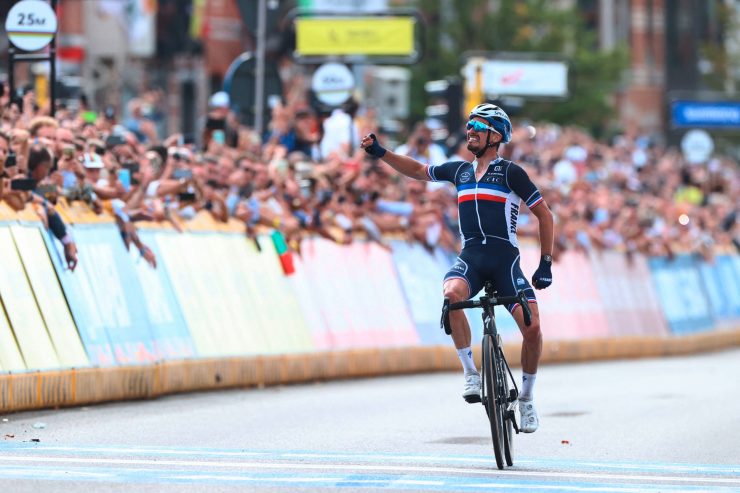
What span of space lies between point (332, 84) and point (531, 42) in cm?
4726

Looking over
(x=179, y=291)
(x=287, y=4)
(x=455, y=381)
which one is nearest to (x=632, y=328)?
(x=455, y=381)

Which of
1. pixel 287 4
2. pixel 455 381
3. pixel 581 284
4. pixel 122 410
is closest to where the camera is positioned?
pixel 122 410

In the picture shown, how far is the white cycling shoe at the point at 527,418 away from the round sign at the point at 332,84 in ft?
44.0

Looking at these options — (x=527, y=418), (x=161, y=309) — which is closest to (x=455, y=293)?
(x=527, y=418)

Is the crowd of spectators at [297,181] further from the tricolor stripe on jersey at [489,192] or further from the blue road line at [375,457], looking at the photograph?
the blue road line at [375,457]

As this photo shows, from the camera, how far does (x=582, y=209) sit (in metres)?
28.6

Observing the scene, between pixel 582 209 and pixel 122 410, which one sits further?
pixel 582 209

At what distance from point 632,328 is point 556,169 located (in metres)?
2.97

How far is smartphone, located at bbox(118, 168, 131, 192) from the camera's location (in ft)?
57.1

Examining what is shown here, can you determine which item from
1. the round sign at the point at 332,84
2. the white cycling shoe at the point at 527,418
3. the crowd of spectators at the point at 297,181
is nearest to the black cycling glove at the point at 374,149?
the crowd of spectators at the point at 297,181

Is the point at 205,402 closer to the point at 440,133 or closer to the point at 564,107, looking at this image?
the point at 440,133

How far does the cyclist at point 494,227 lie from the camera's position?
11648 mm

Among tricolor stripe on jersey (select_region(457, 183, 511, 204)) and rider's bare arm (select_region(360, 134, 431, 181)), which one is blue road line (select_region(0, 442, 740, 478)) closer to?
tricolor stripe on jersey (select_region(457, 183, 511, 204))

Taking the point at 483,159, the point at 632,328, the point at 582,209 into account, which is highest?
the point at 483,159
